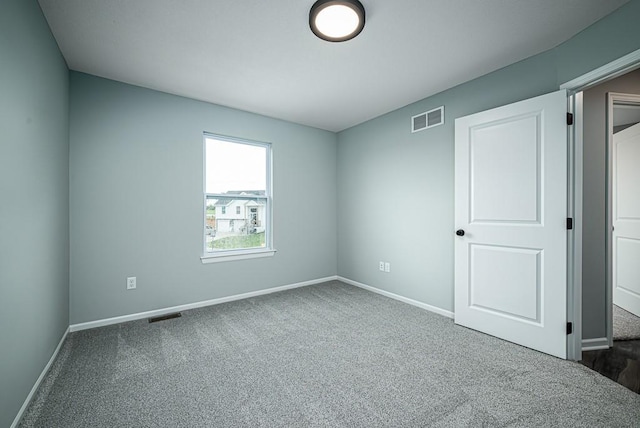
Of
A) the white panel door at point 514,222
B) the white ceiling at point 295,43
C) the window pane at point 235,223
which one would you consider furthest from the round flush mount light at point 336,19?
the window pane at point 235,223

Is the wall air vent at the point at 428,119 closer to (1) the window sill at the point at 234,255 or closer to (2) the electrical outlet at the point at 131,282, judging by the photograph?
(1) the window sill at the point at 234,255

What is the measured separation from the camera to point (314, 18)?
6.26 feet

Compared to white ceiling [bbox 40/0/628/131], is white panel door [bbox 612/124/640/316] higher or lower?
lower

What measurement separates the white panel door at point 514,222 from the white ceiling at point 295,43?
553mm

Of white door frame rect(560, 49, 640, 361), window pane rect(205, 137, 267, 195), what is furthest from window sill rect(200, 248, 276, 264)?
white door frame rect(560, 49, 640, 361)

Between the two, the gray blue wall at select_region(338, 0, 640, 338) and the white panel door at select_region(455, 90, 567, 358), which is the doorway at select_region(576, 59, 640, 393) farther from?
the white panel door at select_region(455, 90, 567, 358)

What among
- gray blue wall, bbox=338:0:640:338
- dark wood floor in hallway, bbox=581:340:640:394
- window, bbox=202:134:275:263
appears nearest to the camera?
dark wood floor in hallway, bbox=581:340:640:394

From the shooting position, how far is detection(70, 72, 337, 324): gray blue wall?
2777 mm

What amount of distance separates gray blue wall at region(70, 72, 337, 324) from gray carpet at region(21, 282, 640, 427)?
0.49m

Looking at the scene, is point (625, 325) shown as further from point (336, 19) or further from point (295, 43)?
point (295, 43)

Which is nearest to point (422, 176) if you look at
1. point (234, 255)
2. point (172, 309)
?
point (234, 255)

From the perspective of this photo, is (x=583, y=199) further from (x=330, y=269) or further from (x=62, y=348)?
(x=62, y=348)

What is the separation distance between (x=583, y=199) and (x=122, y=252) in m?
4.54

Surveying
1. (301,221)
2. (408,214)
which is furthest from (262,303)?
(408,214)
